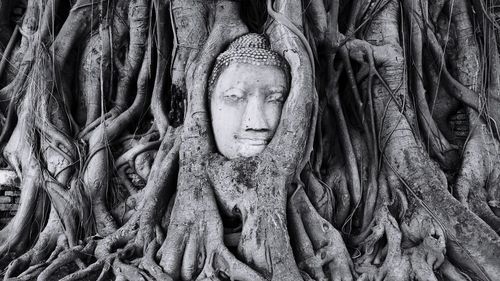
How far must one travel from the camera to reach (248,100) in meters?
2.75

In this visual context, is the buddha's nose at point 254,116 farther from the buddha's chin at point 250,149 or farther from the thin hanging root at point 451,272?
the thin hanging root at point 451,272

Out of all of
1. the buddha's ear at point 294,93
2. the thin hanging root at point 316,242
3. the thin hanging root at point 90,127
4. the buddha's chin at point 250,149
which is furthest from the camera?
the thin hanging root at point 90,127

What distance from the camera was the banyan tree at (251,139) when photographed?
2.51 metres

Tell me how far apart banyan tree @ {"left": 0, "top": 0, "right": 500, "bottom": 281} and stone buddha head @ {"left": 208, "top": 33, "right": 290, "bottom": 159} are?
1 centimetres

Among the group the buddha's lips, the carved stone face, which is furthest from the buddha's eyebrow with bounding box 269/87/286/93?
the buddha's lips

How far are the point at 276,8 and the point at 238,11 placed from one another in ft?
1.11

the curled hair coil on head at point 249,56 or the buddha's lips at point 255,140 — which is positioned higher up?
the curled hair coil on head at point 249,56

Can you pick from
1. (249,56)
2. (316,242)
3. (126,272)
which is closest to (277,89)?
(249,56)

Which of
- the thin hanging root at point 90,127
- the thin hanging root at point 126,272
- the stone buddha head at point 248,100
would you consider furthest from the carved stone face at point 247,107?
the thin hanging root at point 90,127

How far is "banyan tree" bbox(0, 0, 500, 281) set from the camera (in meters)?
2.51

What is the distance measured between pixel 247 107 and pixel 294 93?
0.29m

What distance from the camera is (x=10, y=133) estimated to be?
11.3 ft

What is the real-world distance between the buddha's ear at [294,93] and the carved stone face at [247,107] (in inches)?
3.8

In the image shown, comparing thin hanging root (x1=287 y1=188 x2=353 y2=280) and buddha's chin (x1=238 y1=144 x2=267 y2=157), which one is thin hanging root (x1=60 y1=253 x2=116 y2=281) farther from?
thin hanging root (x1=287 y1=188 x2=353 y2=280)
